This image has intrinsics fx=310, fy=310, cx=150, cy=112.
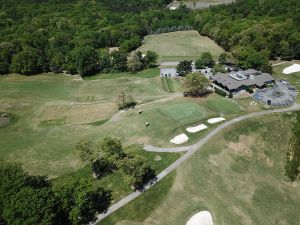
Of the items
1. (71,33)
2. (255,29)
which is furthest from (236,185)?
(71,33)

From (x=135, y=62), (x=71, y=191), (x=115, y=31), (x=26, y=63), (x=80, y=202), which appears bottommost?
(x=80, y=202)

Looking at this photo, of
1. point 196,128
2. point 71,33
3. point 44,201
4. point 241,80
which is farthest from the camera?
point 71,33

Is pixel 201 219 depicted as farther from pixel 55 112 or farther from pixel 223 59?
pixel 223 59

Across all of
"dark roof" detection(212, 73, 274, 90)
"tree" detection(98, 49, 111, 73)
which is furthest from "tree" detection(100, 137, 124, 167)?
"tree" detection(98, 49, 111, 73)

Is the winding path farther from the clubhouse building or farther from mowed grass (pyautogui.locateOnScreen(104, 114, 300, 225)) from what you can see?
the clubhouse building

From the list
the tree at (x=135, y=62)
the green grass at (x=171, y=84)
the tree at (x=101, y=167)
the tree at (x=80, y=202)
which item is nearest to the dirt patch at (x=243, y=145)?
the tree at (x=101, y=167)

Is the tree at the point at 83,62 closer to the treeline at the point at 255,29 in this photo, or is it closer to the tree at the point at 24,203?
the treeline at the point at 255,29

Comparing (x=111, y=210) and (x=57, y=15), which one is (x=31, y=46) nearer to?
(x=57, y=15)
